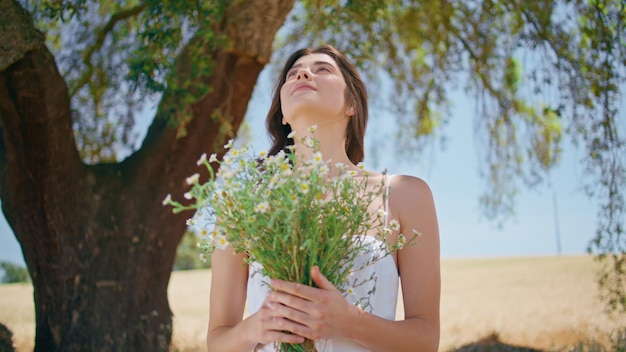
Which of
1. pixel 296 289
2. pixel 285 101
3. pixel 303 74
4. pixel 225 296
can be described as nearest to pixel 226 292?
pixel 225 296

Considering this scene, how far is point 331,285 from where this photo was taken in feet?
6.36

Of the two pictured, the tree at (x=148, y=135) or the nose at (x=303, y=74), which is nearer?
the nose at (x=303, y=74)

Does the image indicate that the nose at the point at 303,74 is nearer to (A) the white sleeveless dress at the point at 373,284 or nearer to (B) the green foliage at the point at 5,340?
(A) the white sleeveless dress at the point at 373,284

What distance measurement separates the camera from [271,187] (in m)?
1.85

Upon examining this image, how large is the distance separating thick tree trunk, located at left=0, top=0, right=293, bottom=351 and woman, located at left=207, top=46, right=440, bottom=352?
3215 millimetres

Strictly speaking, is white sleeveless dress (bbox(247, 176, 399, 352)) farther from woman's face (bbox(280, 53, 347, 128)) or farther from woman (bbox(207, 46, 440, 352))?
woman's face (bbox(280, 53, 347, 128))

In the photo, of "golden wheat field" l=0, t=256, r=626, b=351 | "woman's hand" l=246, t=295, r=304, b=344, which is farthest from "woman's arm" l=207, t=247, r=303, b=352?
"golden wheat field" l=0, t=256, r=626, b=351

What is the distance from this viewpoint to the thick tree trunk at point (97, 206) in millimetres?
5668

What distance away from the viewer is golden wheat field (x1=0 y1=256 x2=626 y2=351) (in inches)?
307

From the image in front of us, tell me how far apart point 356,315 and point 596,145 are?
A: 16.4 ft

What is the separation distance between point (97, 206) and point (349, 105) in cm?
410

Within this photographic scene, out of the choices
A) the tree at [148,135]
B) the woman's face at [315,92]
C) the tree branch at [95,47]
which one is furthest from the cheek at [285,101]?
the tree branch at [95,47]

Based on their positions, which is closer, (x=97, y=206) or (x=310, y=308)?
(x=310, y=308)

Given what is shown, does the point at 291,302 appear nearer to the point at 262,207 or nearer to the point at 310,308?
the point at 310,308
